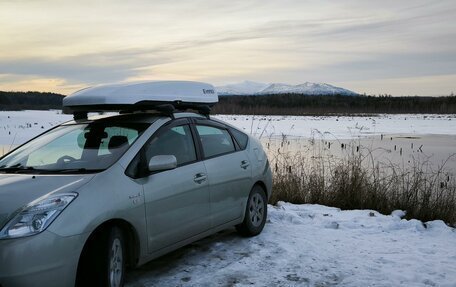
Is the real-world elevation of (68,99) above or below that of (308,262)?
above

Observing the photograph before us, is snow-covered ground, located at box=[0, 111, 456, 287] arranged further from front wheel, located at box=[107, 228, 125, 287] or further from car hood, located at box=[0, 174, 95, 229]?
car hood, located at box=[0, 174, 95, 229]

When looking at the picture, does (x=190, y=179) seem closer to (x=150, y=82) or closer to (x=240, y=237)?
(x=150, y=82)

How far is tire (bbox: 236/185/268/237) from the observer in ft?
20.6

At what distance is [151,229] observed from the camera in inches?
178

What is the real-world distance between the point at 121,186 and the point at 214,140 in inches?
74.1

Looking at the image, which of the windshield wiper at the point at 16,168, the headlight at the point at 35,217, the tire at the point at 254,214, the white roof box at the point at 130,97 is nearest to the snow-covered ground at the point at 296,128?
the tire at the point at 254,214

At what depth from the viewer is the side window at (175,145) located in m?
4.90

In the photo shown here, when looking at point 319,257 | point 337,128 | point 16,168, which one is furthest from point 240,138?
point 337,128

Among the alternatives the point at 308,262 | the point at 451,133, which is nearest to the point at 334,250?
the point at 308,262

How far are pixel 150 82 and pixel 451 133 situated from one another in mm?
23522

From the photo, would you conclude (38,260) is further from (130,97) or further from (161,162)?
(130,97)

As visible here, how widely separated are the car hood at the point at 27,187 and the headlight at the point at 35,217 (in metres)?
0.06

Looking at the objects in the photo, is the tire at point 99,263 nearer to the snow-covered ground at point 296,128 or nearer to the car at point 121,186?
the car at point 121,186

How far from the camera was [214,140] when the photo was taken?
5.94m
